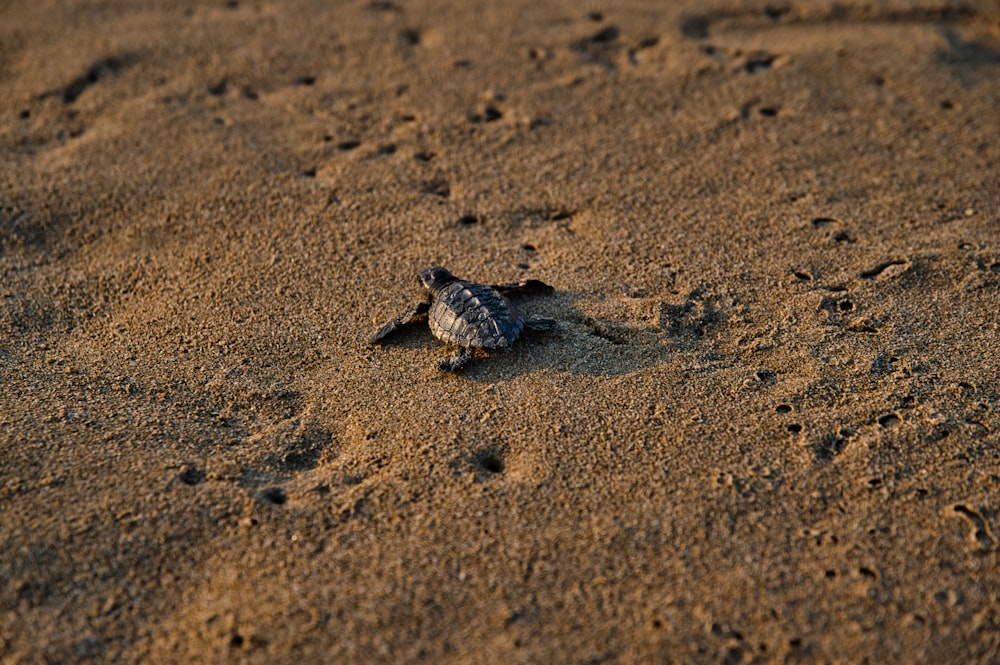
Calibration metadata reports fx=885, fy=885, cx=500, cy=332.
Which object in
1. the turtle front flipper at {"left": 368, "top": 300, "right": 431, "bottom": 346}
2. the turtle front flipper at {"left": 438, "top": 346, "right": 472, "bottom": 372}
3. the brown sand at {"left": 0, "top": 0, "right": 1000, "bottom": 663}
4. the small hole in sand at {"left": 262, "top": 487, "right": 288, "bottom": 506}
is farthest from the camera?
the turtle front flipper at {"left": 368, "top": 300, "right": 431, "bottom": 346}

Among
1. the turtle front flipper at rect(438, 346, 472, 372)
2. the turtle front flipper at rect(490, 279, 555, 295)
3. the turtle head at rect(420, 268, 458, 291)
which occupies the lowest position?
the turtle front flipper at rect(438, 346, 472, 372)

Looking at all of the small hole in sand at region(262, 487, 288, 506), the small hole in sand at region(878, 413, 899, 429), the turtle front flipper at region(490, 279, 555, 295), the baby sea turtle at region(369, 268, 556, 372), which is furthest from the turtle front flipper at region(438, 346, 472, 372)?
the small hole in sand at region(878, 413, 899, 429)

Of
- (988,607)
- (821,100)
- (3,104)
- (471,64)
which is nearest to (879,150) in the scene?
(821,100)

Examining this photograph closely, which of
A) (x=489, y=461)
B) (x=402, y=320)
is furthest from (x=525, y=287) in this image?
(x=489, y=461)

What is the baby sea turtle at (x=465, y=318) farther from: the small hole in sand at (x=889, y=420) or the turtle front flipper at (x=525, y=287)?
the small hole in sand at (x=889, y=420)

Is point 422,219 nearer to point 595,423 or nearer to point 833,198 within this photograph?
point 595,423

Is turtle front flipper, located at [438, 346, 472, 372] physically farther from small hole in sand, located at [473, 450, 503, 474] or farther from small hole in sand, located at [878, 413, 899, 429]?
small hole in sand, located at [878, 413, 899, 429]

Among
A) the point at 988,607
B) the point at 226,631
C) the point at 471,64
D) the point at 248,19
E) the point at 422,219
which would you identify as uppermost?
the point at 248,19
